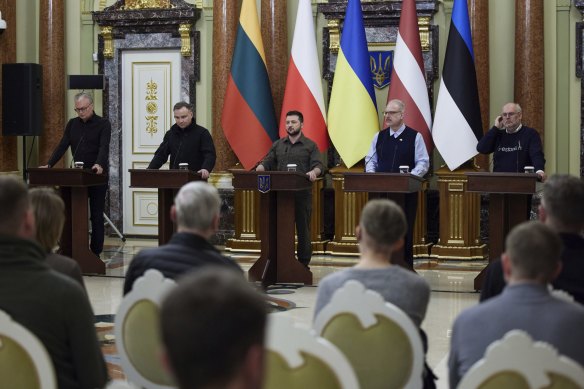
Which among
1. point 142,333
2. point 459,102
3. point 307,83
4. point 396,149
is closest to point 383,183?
point 396,149

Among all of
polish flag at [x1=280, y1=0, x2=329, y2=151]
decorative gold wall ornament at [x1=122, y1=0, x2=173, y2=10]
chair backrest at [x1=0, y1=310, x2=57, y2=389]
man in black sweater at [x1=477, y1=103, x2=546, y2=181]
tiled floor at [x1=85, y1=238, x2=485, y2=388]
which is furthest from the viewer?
decorative gold wall ornament at [x1=122, y1=0, x2=173, y2=10]

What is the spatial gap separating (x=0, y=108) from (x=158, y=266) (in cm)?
856

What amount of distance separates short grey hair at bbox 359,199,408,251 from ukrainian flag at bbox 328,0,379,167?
6911 mm

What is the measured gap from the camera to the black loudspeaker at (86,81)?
11.6 m

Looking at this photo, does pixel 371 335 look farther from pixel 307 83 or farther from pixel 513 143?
pixel 307 83

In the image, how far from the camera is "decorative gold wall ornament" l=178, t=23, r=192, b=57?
11930mm

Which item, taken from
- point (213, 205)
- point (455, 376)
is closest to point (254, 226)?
point (213, 205)

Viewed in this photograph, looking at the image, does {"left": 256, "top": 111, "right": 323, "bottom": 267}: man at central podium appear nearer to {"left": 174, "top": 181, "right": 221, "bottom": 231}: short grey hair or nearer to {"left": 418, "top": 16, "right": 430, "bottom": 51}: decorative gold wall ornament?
{"left": 418, "top": 16, "right": 430, "bottom": 51}: decorative gold wall ornament

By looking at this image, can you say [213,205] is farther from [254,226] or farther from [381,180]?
[254,226]

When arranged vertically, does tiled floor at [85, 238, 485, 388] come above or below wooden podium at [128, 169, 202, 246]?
below

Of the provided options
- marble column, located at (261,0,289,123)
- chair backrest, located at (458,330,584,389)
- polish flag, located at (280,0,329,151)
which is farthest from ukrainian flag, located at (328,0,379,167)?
chair backrest, located at (458,330,584,389)

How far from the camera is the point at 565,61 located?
34.9 feet

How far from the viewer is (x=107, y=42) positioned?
12.2 metres

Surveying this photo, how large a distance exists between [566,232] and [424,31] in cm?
749
